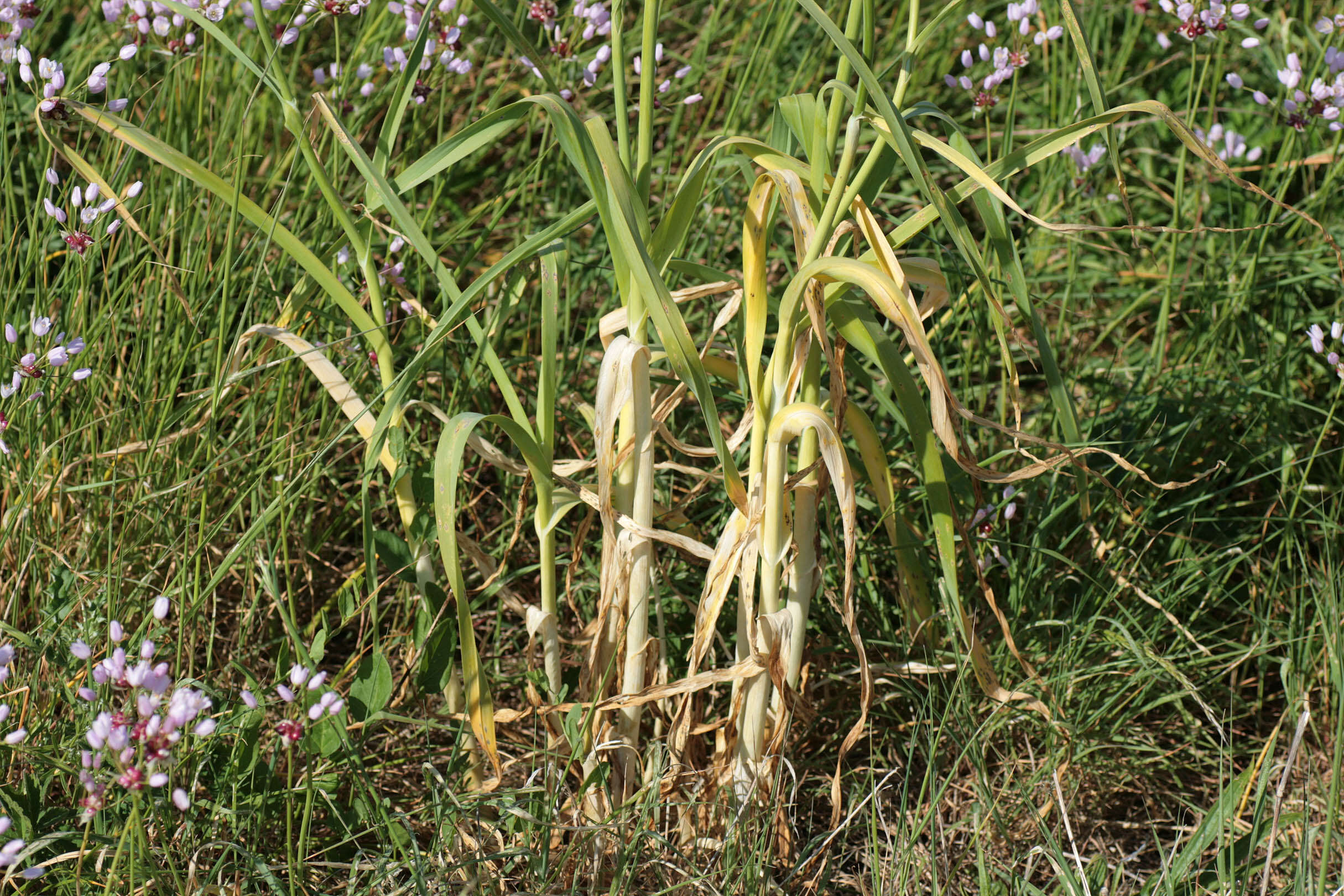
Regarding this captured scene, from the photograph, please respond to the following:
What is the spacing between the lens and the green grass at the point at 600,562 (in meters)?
1.21

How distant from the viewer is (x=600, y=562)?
1.66m

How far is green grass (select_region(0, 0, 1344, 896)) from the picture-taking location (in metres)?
1.21

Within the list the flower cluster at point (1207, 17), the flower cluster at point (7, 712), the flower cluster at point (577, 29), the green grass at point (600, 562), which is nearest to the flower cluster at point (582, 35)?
the flower cluster at point (577, 29)

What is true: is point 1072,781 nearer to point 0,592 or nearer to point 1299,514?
point 1299,514

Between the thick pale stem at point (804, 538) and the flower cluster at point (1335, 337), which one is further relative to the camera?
the flower cluster at point (1335, 337)

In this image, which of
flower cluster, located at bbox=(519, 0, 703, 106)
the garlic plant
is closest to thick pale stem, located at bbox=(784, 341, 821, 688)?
the garlic plant

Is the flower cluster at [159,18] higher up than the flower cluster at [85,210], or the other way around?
the flower cluster at [159,18]

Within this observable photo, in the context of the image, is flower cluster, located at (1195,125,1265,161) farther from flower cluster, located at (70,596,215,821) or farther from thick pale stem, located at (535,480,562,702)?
flower cluster, located at (70,596,215,821)

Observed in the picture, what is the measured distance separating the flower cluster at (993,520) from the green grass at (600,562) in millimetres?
43

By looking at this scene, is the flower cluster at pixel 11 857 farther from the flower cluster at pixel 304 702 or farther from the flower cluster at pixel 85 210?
the flower cluster at pixel 85 210

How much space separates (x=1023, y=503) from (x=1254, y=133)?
1.28 metres

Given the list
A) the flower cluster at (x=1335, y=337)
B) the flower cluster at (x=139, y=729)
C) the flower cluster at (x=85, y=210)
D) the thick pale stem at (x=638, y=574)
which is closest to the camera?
the flower cluster at (x=139, y=729)

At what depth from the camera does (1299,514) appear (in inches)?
68.4

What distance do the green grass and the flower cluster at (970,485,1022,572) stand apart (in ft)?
0.14
